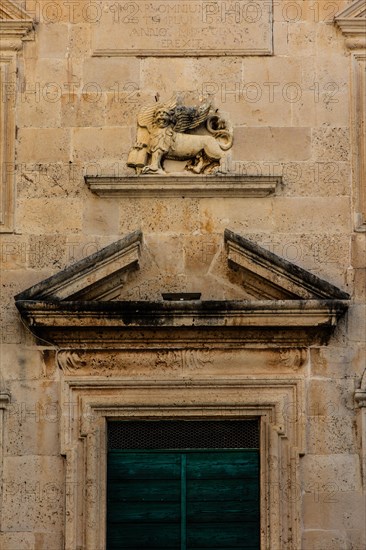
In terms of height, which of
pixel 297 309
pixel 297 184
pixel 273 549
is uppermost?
pixel 297 184

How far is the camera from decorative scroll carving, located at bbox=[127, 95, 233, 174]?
1509cm

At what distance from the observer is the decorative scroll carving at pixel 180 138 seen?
15.1 meters

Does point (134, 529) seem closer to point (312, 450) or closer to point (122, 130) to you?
point (312, 450)

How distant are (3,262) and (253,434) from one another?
2.49 m

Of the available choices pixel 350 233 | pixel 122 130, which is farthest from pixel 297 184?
pixel 122 130

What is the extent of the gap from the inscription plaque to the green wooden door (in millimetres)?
3402

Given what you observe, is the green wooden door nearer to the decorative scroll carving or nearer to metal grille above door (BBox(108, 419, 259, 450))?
metal grille above door (BBox(108, 419, 259, 450))

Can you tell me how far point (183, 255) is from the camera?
589 inches

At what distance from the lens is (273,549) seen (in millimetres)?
14336

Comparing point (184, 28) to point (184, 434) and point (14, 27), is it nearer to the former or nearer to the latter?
point (14, 27)

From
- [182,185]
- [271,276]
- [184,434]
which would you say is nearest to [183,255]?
[182,185]

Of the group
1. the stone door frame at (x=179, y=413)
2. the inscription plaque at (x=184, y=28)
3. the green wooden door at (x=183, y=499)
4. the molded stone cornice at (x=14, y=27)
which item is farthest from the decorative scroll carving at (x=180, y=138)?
the green wooden door at (x=183, y=499)

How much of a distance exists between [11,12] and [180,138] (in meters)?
1.80

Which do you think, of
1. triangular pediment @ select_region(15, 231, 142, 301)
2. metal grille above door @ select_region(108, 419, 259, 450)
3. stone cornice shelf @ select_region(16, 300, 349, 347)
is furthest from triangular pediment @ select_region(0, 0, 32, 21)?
metal grille above door @ select_region(108, 419, 259, 450)
